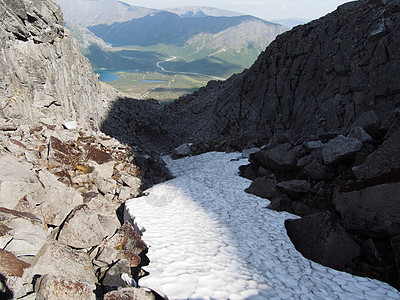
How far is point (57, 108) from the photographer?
71.2 feet

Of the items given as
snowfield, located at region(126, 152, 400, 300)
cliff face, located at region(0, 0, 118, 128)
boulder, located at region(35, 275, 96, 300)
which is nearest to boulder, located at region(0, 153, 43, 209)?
boulder, located at region(35, 275, 96, 300)

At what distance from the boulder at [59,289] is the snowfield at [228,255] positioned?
167 cm

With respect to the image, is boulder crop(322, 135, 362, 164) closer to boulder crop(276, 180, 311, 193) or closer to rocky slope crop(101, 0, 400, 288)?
rocky slope crop(101, 0, 400, 288)

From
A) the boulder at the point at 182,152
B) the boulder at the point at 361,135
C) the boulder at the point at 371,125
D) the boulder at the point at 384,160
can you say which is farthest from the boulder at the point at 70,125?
the boulder at the point at 371,125

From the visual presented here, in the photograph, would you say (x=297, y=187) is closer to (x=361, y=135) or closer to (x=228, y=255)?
(x=361, y=135)

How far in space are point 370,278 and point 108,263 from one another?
31.7 ft

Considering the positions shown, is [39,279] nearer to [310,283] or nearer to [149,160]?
[310,283]

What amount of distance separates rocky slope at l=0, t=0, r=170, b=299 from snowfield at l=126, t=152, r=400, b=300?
96 cm

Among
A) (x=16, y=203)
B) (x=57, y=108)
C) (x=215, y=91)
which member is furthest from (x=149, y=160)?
(x=215, y=91)

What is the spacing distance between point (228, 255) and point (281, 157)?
1076 cm

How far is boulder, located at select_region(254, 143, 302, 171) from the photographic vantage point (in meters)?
18.8

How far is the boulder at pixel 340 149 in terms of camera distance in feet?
50.2

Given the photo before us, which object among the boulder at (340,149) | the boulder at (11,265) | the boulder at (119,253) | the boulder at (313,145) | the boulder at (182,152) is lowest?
the boulder at (182,152)

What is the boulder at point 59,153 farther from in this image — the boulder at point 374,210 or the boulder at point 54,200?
the boulder at point 374,210
